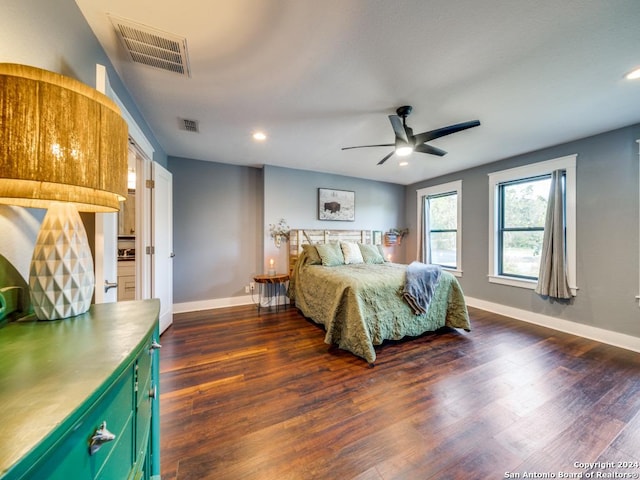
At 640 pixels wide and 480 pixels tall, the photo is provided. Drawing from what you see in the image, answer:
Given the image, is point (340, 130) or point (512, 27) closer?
point (512, 27)

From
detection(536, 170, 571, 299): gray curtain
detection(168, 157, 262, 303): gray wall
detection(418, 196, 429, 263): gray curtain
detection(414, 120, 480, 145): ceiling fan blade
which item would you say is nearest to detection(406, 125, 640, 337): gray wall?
detection(536, 170, 571, 299): gray curtain

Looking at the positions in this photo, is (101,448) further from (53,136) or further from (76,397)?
(53,136)

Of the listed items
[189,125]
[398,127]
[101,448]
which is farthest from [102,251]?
[398,127]

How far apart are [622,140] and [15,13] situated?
4.94m

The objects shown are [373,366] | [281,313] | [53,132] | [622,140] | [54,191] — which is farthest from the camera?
[281,313]

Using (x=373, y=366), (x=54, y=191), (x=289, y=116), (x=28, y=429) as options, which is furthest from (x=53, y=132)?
(x=373, y=366)

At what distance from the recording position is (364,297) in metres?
2.45

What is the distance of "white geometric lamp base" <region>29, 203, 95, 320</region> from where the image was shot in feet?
2.76

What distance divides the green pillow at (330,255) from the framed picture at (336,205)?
2.91ft

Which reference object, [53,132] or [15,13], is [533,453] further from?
[15,13]

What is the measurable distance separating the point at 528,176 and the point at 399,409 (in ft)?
12.2

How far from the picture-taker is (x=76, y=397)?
0.45 meters

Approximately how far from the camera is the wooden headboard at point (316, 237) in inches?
165

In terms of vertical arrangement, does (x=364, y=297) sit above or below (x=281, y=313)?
above
